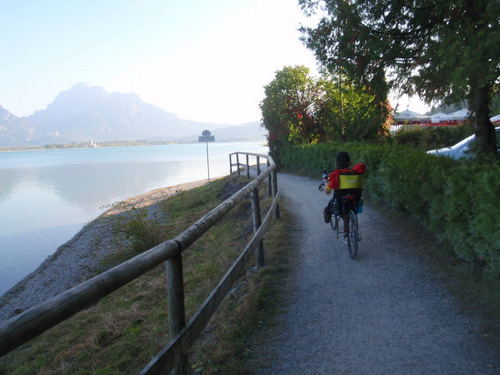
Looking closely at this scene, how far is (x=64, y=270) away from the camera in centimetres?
1107

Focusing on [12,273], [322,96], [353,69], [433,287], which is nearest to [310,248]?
[433,287]

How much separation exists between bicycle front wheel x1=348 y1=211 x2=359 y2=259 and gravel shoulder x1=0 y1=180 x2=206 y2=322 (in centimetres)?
730

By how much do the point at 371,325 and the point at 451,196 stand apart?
83.9 inches

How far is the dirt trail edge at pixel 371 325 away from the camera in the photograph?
292cm

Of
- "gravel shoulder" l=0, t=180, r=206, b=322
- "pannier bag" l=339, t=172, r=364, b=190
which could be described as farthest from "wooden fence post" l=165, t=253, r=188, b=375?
"gravel shoulder" l=0, t=180, r=206, b=322

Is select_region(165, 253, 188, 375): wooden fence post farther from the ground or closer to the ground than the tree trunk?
closer to the ground

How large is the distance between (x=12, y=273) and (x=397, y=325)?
12481mm

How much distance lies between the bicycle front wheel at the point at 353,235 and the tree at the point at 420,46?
9.40 ft

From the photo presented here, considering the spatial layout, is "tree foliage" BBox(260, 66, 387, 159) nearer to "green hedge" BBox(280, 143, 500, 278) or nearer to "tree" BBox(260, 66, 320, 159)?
"tree" BBox(260, 66, 320, 159)

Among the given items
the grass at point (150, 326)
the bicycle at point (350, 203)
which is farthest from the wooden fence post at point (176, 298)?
the bicycle at point (350, 203)

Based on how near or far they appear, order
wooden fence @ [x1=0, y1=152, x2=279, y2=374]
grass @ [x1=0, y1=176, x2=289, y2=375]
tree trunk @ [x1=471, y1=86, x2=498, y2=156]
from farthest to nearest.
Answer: tree trunk @ [x1=471, y1=86, x2=498, y2=156], grass @ [x1=0, y1=176, x2=289, y2=375], wooden fence @ [x1=0, y1=152, x2=279, y2=374]

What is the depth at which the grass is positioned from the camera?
354 cm

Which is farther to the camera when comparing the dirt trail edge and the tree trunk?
the tree trunk

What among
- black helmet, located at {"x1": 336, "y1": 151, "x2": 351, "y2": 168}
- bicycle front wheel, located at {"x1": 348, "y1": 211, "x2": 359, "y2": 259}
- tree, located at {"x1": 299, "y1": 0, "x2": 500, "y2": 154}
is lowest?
bicycle front wheel, located at {"x1": 348, "y1": 211, "x2": 359, "y2": 259}
